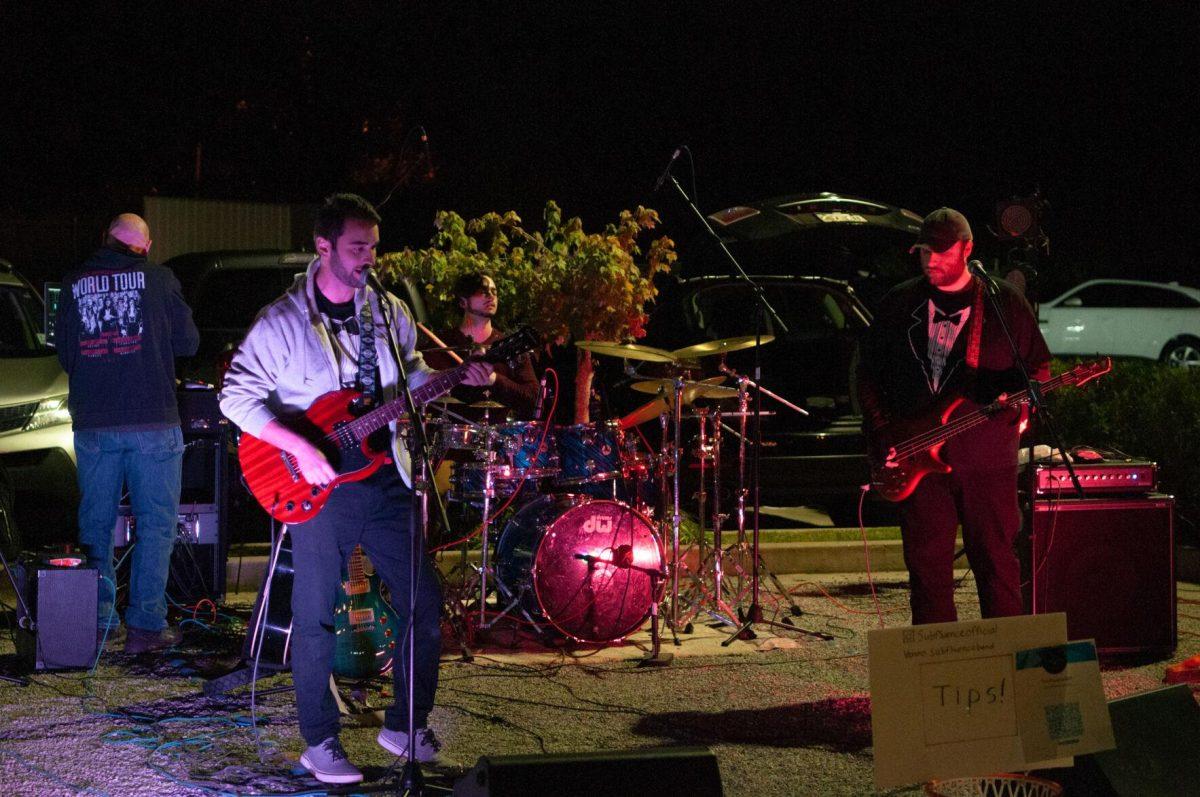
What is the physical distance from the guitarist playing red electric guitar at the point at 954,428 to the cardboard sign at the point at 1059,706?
5.29 feet

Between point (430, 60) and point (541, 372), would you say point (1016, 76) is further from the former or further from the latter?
point (541, 372)

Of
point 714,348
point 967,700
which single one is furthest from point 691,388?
point 967,700

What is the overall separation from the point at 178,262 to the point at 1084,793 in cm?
873

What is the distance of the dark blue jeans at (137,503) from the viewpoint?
747 cm

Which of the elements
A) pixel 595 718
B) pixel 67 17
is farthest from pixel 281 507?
pixel 67 17

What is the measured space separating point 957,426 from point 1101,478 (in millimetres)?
1822

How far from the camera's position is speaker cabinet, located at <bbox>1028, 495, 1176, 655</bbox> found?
24.0 ft

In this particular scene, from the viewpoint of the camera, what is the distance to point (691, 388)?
7.87 meters

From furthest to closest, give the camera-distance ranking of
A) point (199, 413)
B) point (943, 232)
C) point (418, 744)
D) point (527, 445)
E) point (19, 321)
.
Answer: point (19, 321)
point (199, 413)
point (527, 445)
point (943, 232)
point (418, 744)

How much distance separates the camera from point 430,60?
20672mm

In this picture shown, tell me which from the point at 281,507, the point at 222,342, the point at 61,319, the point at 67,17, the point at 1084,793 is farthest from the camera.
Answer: the point at 67,17

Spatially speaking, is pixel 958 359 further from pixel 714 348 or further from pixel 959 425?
pixel 714 348

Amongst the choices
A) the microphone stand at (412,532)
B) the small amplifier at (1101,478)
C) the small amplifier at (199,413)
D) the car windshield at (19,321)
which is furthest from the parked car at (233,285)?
the microphone stand at (412,532)

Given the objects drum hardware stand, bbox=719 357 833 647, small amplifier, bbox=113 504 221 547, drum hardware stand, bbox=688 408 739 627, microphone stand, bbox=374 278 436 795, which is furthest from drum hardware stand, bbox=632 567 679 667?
small amplifier, bbox=113 504 221 547
